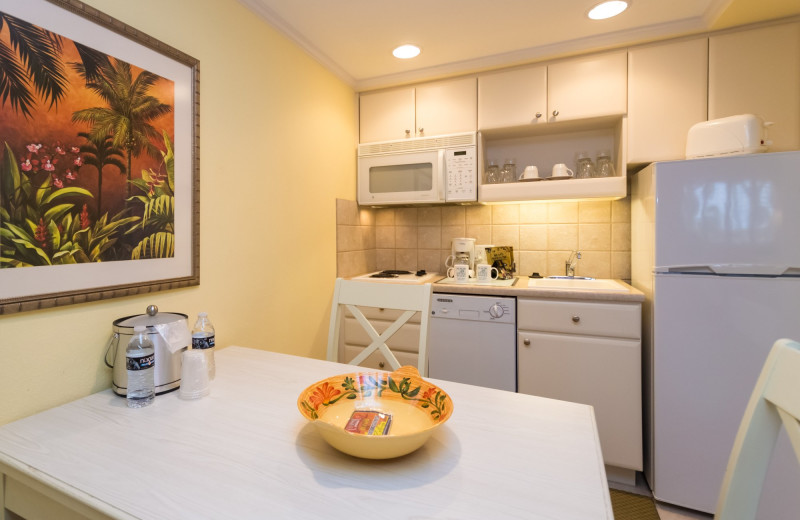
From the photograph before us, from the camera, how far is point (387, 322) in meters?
2.31

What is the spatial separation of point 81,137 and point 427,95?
1.92 m

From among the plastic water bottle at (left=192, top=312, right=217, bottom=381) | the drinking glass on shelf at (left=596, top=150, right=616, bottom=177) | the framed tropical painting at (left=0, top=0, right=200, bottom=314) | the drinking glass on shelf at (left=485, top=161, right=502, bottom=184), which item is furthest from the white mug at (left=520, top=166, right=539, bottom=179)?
the plastic water bottle at (left=192, top=312, right=217, bottom=381)

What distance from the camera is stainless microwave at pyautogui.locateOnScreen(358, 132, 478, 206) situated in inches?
91.8

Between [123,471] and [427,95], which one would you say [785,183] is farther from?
[123,471]

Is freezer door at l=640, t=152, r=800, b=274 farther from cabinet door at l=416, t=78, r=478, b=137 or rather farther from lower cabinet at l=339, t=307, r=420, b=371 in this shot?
lower cabinet at l=339, t=307, r=420, b=371

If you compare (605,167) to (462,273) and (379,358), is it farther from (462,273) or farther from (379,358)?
(379,358)

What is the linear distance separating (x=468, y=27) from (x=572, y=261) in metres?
1.52

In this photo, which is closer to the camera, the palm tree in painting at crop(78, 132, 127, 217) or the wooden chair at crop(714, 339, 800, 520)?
the wooden chair at crop(714, 339, 800, 520)

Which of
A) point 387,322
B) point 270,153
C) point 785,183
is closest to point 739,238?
point 785,183

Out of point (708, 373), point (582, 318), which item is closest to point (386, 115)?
point (582, 318)

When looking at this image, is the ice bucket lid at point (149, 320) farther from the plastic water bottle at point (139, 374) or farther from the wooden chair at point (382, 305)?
the wooden chair at point (382, 305)

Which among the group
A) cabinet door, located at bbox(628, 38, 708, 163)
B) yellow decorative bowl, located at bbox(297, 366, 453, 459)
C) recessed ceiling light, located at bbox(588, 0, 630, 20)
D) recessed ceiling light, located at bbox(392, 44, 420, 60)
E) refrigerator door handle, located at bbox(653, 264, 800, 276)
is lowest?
yellow decorative bowl, located at bbox(297, 366, 453, 459)

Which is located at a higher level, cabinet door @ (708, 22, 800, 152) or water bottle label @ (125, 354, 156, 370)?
cabinet door @ (708, 22, 800, 152)

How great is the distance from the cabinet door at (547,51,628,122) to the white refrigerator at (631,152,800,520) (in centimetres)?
56
